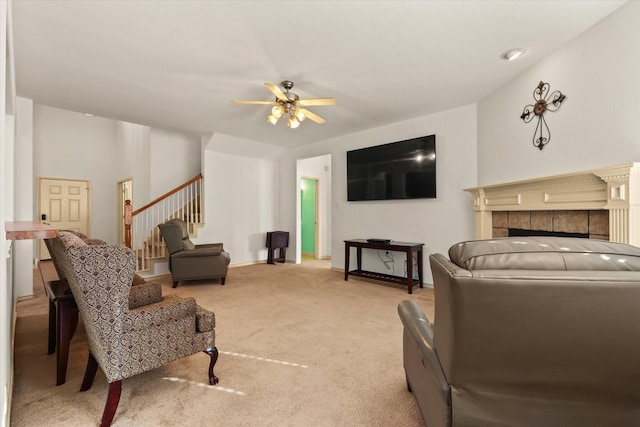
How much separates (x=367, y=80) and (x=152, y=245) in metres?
4.25

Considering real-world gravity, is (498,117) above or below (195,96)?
below

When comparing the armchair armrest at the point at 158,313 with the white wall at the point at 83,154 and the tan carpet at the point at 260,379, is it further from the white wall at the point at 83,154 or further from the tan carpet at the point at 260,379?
the white wall at the point at 83,154

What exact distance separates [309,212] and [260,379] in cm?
571

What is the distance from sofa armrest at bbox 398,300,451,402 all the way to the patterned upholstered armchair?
1253 mm

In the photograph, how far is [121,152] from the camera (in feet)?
23.9

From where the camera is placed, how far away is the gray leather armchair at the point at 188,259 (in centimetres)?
422

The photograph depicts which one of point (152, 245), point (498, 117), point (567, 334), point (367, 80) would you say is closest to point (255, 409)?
point (567, 334)

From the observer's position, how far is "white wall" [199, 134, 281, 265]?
18.7 ft

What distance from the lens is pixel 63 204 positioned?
689 centimetres

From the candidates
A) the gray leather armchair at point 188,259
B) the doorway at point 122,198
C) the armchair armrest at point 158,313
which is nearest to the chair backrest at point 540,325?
the armchair armrest at point 158,313

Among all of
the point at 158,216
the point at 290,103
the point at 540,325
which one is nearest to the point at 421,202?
the point at 290,103

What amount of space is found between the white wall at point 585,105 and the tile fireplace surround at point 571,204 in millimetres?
174

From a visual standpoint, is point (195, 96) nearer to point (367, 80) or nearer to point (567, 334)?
point (367, 80)

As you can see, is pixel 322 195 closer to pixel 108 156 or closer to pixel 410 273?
pixel 410 273
